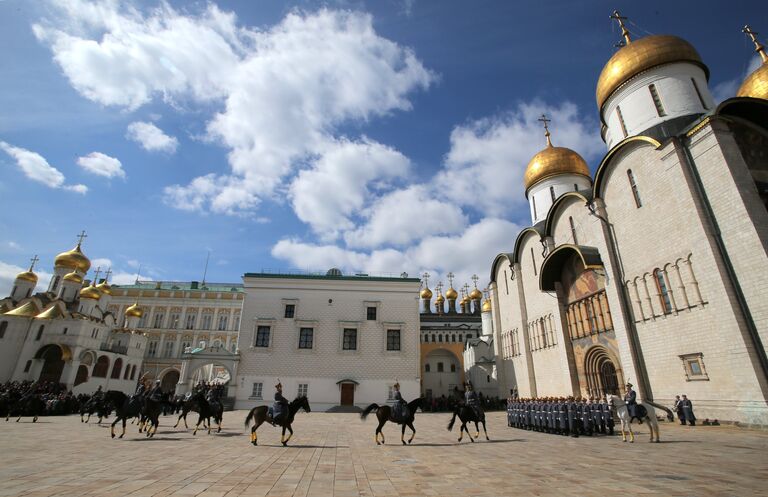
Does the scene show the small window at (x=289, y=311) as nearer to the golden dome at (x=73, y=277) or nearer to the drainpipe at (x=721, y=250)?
the drainpipe at (x=721, y=250)

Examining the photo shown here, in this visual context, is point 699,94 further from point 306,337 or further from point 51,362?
point 51,362

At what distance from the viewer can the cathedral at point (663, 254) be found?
11875 mm

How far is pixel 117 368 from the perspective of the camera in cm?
3578

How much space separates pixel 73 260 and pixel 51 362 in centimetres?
1185

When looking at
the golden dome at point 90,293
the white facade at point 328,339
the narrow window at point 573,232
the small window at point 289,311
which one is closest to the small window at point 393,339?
the white facade at point 328,339

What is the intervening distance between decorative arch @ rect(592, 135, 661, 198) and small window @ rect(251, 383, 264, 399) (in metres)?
24.7

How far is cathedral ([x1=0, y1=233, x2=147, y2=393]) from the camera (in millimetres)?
A: 30266

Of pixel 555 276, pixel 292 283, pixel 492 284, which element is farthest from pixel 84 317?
pixel 555 276

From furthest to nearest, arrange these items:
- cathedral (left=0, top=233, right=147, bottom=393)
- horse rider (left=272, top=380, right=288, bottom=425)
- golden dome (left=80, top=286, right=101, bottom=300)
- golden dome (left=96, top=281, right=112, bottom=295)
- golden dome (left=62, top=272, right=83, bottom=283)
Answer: golden dome (left=96, top=281, right=112, bottom=295) → golden dome (left=62, top=272, right=83, bottom=283) → golden dome (left=80, top=286, right=101, bottom=300) → cathedral (left=0, top=233, right=147, bottom=393) → horse rider (left=272, top=380, right=288, bottom=425)

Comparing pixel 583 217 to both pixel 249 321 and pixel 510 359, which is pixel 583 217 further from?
pixel 249 321

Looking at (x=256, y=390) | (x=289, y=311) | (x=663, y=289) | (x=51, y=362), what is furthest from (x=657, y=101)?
(x=51, y=362)

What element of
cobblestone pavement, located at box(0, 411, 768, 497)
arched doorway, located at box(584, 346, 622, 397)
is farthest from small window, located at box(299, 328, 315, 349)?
arched doorway, located at box(584, 346, 622, 397)

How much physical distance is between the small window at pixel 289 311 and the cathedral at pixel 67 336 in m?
17.9

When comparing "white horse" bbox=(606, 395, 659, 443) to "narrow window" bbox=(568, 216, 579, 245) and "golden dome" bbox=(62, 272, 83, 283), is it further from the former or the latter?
"golden dome" bbox=(62, 272, 83, 283)
